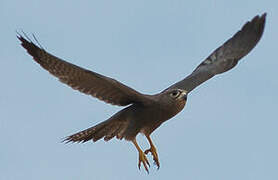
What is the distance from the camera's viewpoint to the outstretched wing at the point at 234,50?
15.8 meters

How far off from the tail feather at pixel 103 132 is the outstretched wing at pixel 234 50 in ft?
8.26

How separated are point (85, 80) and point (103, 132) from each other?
4.42 feet

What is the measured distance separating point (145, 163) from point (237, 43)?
180 inches

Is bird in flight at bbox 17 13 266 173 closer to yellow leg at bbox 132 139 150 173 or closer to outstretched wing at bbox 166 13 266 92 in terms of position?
yellow leg at bbox 132 139 150 173

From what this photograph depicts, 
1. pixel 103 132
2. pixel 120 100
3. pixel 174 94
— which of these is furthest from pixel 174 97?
pixel 103 132

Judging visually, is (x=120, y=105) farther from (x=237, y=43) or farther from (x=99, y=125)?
(x=237, y=43)

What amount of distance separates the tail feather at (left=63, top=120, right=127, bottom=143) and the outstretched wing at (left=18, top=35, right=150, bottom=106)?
14.8 inches

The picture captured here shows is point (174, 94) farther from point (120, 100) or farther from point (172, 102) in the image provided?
point (120, 100)

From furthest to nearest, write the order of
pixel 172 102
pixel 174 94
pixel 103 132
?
pixel 103 132 → pixel 174 94 → pixel 172 102

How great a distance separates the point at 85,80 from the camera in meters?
12.4

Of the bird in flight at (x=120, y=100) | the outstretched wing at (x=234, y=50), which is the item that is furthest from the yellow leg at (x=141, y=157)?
the outstretched wing at (x=234, y=50)

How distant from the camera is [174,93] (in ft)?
42.9

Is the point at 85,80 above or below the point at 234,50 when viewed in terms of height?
below

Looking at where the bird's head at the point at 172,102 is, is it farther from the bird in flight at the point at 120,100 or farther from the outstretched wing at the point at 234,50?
the outstretched wing at the point at 234,50
